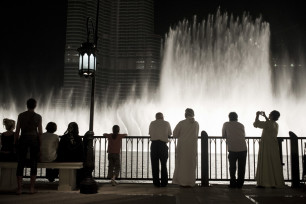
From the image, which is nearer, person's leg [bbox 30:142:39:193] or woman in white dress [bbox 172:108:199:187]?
person's leg [bbox 30:142:39:193]

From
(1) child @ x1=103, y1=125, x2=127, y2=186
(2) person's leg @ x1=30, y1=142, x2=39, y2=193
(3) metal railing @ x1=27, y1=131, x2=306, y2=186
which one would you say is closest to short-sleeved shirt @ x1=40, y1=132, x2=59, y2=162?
(2) person's leg @ x1=30, y1=142, x2=39, y2=193

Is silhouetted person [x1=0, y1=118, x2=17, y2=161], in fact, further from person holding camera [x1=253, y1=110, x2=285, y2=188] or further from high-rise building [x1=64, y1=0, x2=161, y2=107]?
high-rise building [x1=64, y1=0, x2=161, y2=107]

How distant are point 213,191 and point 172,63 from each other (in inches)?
1268

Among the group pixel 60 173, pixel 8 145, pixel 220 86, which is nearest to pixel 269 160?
pixel 60 173

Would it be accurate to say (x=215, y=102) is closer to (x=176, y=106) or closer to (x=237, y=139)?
(x=176, y=106)

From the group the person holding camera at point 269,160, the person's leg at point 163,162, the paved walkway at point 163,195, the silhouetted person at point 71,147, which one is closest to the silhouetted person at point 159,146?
the person's leg at point 163,162

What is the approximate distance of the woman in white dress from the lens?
28.4ft

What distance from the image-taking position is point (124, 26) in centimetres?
10925

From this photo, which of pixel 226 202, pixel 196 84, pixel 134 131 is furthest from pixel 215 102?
pixel 226 202

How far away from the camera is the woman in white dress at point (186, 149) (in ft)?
28.4

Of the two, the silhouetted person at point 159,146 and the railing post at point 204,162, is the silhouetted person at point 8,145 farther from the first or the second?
the railing post at point 204,162

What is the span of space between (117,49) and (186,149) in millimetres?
100482

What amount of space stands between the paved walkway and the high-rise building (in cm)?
7766

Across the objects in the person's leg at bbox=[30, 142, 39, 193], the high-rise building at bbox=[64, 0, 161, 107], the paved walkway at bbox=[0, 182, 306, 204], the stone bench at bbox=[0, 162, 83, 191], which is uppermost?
the high-rise building at bbox=[64, 0, 161, 107]
